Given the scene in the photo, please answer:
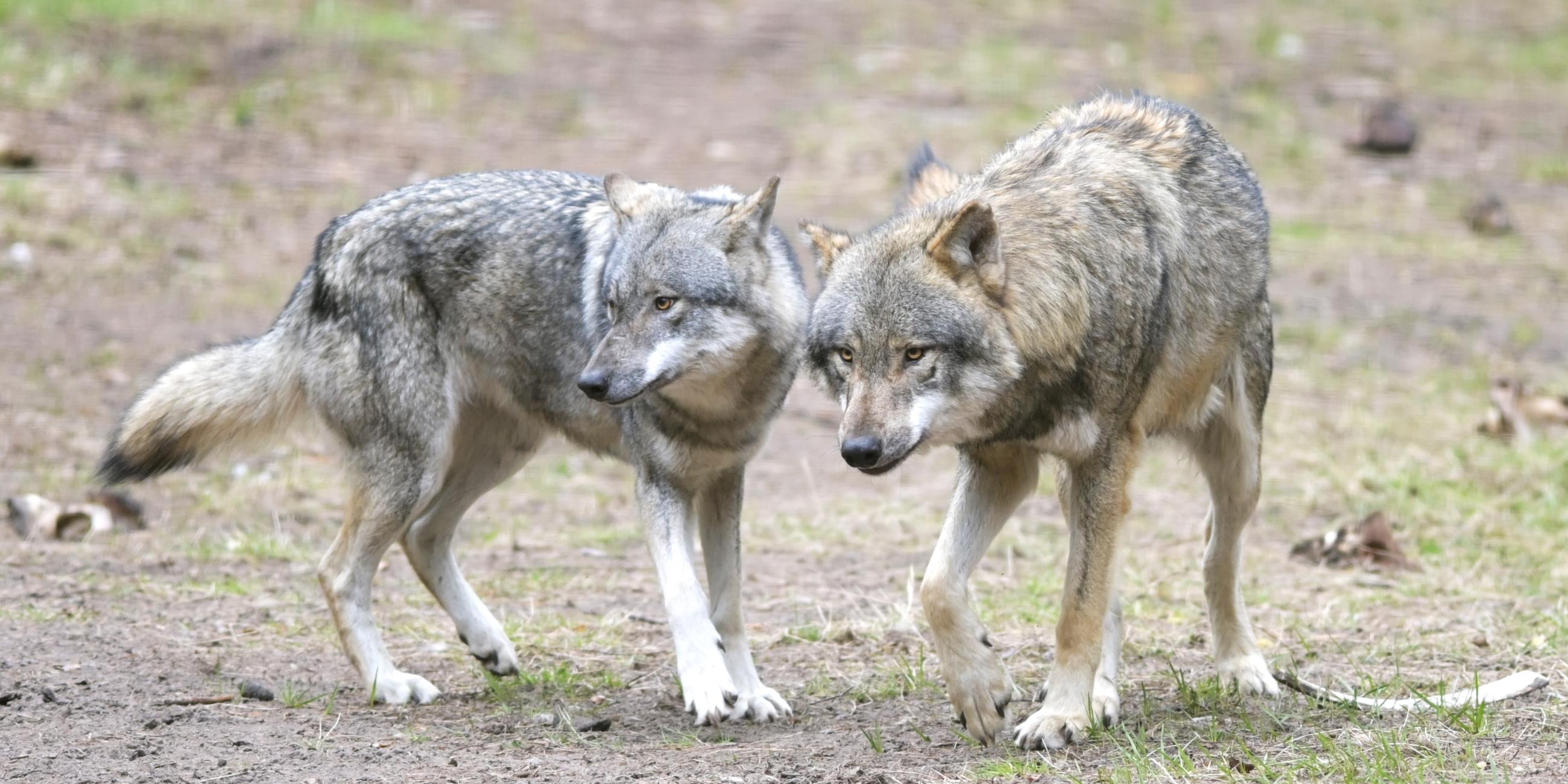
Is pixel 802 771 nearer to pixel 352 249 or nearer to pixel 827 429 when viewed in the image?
pixel 352 249

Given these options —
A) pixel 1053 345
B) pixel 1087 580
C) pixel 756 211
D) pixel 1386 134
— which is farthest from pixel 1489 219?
pixel 1053 345

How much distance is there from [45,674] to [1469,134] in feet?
43.9

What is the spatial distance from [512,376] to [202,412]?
1.13 m

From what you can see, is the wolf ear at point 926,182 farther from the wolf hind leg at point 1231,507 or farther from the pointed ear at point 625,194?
the wolf hind leg at point 1231,507

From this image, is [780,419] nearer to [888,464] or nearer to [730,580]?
[730,580]

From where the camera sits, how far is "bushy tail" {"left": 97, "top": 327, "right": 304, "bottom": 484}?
243 inches

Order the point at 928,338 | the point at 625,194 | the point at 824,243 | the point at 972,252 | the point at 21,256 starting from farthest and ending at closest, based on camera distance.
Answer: the point at 21,256
the point at 625,194
the point at 824,243
the point at 972,252
the point at 928,338

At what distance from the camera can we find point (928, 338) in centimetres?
468

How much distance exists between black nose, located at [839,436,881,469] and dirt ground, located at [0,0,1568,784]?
84cm

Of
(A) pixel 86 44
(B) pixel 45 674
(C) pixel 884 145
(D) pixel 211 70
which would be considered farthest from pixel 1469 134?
(B) pixel 45 674

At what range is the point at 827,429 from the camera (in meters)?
9.30

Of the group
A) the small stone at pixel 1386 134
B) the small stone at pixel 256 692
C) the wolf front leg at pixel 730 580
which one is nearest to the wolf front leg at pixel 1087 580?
the wolf front leg at pixel 730 580

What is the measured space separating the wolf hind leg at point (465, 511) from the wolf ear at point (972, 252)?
6.95 ft

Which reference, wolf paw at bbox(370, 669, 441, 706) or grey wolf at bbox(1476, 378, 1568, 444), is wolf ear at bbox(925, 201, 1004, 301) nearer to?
wolf paw at bbox(370, 669, 441, 706)
